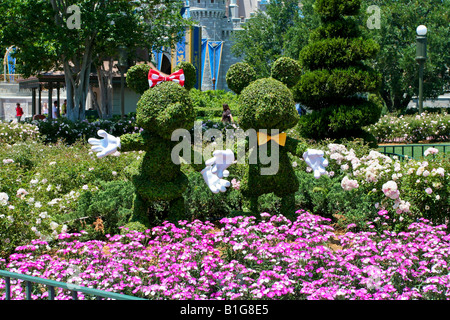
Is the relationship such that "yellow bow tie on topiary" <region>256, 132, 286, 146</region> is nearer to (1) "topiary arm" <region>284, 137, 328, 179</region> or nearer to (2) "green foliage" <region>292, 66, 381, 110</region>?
Result: (1) "topiary arm" <region>284, 137, 328, 179</region>

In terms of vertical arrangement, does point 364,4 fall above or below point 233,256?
above

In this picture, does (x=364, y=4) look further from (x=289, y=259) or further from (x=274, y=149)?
(x=289, y=259)

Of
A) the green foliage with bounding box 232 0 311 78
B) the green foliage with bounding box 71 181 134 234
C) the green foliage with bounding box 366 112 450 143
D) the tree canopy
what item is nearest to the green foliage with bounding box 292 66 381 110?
the green foliage with bounding box 71 181 134 234

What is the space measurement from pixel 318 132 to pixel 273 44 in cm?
2760

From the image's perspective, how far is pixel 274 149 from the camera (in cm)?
581

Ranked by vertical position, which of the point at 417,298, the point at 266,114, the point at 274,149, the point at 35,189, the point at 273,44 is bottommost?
the point at 417,298

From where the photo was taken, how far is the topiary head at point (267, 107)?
5504 mm

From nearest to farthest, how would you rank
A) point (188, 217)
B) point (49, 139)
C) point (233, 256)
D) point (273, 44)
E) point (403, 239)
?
1. point (233, 256)
2. point (403, 239)
3. point (188, 217)
4. point (49, 139)
5. point (273, 44)

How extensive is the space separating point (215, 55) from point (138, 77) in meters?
33.7

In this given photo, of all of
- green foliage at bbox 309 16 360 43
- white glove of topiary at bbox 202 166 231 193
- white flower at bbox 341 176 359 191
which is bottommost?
white flower at bbox 341 176 359 191

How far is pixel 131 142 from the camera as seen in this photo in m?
5.61

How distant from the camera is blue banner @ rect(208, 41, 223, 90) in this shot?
38281 millimetres

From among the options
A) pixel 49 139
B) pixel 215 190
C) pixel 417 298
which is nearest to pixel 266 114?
pixel 215 190

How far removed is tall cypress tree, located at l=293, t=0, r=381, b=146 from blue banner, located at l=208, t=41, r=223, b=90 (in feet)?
89.8
